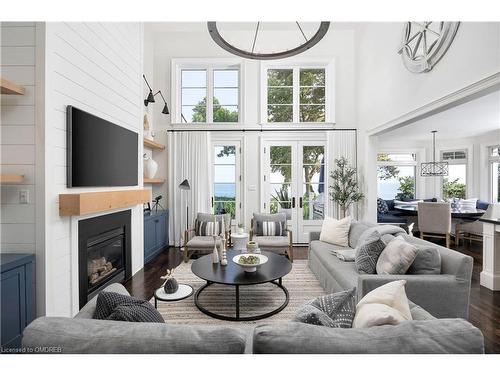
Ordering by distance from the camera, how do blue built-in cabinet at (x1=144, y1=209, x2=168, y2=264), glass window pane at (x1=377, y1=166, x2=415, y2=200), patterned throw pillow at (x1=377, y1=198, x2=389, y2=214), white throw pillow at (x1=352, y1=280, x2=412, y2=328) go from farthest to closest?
glass window pane at (x1=377, y1=166, x2=415, y2=200), patterned throw pillow at (x1=377, y1=198, x2=389, y2=214), blue built-in cabinet at (x1=144, y1=209, x2=168, y2=264), white throw pillow at (x1=352, y1=280, x2=412, y2=328)

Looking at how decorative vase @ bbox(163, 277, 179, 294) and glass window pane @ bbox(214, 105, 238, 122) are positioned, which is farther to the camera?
glass window pane @ bbox(214, 105, 238, 122)

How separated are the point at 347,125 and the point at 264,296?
391cm

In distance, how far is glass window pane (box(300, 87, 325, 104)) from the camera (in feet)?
17.1

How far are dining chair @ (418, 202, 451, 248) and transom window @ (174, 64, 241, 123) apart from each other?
4.26 meters

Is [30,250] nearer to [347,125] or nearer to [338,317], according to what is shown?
[338,317]

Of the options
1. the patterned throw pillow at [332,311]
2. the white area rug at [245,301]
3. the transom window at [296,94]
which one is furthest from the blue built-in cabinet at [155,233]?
the patterned throw pillow at [332,311]

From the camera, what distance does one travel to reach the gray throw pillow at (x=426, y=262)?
1998 mm

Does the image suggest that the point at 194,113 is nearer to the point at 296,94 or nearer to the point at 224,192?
the point at 224,192

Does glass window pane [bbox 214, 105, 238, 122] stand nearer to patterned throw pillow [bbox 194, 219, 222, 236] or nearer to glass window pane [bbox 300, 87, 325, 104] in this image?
glass window pane [bbox 300, 87, 325, 104]

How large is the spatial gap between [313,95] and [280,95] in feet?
2.34

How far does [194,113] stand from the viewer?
5.20 m

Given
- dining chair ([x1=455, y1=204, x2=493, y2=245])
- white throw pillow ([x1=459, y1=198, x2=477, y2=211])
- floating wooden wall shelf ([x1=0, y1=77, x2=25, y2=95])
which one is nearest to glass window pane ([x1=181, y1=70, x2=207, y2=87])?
floating wooden wall shelf ([x1=0, y1=77, x2=25, y2=95])

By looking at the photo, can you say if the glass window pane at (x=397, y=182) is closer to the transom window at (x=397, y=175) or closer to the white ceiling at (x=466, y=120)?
the transom window at (x=397, y=175)
